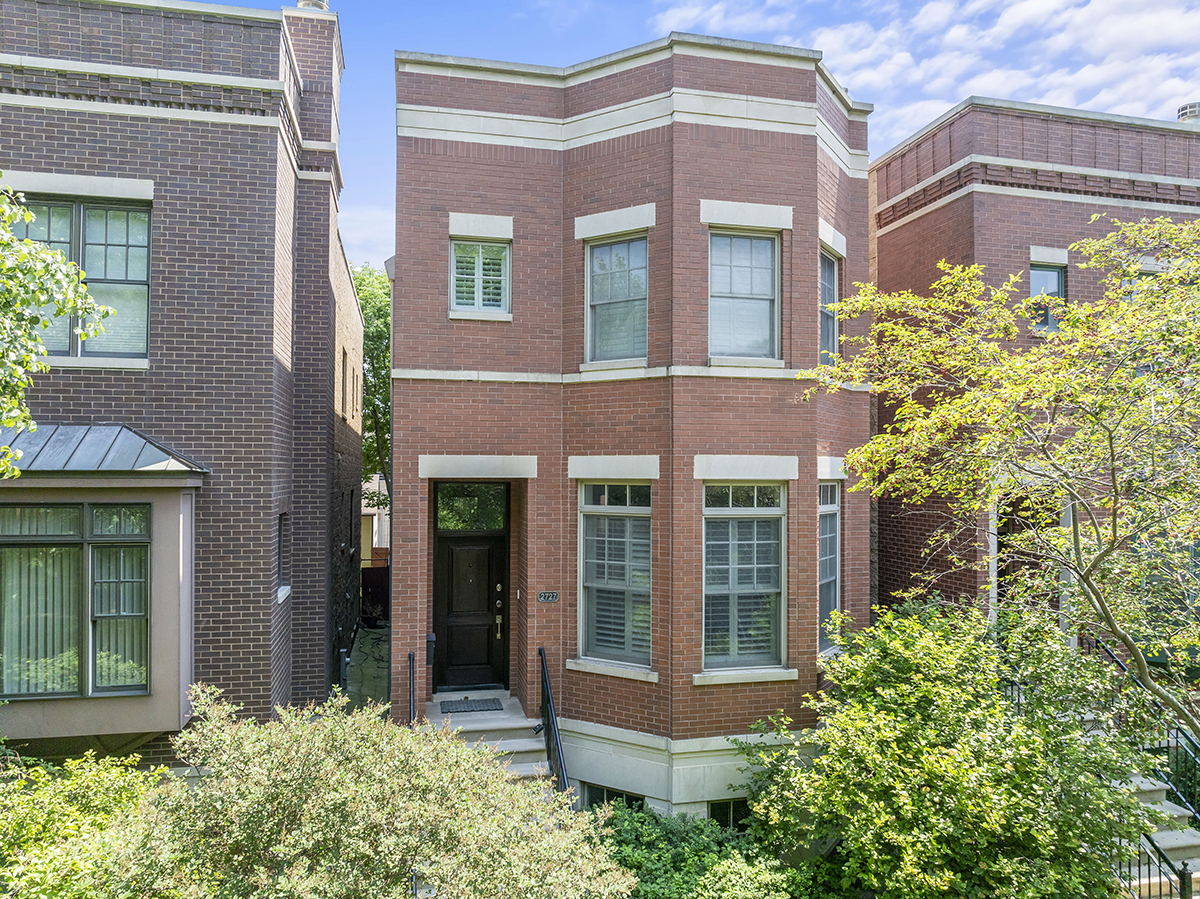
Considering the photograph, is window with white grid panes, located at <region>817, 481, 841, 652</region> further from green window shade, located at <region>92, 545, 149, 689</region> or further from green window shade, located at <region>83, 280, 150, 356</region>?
green window shade, located at <region>83, 280, 150, 356</region>

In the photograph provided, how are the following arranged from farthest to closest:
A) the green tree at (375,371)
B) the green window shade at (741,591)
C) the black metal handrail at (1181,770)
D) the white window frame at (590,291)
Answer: the green tree at (375,371)
the white window frame at (590,291)
the green window shade at (741,591)
the black metal handrail at (1181,770)

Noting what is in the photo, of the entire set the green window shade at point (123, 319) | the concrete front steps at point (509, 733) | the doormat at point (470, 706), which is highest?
the green window shade at point (123, 319)

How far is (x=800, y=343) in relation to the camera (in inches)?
339

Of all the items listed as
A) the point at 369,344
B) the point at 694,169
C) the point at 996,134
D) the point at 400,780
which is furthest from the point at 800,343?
the point at 369,344

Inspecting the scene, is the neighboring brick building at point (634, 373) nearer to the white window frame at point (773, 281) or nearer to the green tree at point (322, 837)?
the white window frame at point (773, 281)

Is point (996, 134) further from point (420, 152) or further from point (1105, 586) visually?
point (420, 152)

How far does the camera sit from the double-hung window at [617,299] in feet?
28.3

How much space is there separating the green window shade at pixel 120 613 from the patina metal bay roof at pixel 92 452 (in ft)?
2.97

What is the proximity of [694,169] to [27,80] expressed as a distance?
766cm

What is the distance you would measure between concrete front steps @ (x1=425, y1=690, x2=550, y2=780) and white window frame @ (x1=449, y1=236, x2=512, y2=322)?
514 centimetres

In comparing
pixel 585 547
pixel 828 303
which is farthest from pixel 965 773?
pixel 828 303

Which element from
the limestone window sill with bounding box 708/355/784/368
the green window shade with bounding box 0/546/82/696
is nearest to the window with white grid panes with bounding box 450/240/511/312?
the limestone window sill with bounding box 708/355/784/368

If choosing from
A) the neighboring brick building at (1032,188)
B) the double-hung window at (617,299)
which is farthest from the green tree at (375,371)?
the neighboring brick building at (1032,188)

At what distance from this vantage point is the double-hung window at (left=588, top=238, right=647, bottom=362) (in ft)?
28.3
